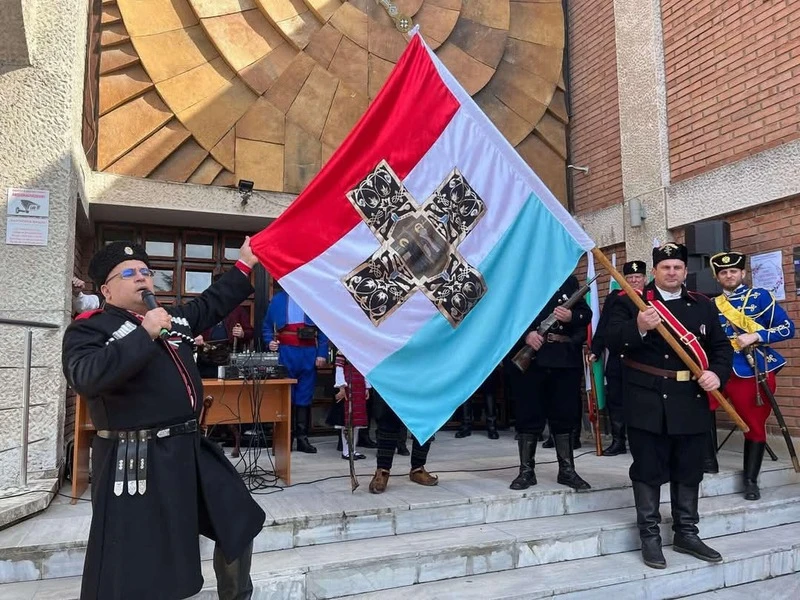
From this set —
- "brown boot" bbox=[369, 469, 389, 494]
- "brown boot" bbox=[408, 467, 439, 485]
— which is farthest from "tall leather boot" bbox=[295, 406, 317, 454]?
"brown boot" bbox=[369, 469, 389, 494]

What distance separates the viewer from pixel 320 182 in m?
3.32

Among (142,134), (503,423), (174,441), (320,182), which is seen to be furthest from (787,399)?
(142,134)

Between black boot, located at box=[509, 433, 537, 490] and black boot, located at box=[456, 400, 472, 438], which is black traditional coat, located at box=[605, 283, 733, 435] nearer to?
black boot, located at box=[509, 433, 537, 490]

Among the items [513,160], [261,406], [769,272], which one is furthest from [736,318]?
[261,406]

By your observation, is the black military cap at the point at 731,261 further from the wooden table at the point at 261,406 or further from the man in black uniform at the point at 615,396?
the wooden table at the point at 261,406

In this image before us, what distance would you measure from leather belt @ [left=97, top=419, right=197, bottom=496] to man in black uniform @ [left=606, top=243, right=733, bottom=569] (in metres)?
2.66

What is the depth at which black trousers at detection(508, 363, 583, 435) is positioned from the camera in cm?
442

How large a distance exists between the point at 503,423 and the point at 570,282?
3399 millimetres

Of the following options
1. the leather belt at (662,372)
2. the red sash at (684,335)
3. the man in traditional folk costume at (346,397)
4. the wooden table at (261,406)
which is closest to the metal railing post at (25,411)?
the wooden table at (261,406)

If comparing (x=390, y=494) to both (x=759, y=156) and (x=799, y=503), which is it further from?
(x=759, y=156)

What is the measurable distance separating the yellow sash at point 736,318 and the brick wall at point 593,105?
2.58 metres

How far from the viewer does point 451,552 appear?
3.44 meters

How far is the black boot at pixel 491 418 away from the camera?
6961mm

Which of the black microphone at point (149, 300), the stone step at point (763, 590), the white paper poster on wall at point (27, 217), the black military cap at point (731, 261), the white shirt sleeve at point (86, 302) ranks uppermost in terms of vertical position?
the white paper poster on wall at point (27, 217)
